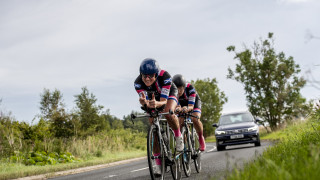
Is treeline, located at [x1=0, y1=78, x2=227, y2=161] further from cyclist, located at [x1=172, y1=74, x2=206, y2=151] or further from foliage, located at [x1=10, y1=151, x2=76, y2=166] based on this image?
cyclist, located at [x1=172, y1=74, x2=206, y2=151]

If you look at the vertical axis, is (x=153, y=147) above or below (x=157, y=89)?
below

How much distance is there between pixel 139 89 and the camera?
6285 mm

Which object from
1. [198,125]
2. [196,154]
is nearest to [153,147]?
[196,154]

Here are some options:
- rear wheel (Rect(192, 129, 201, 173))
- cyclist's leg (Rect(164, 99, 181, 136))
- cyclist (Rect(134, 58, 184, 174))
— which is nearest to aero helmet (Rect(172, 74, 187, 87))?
rear wheel (Rect(192, 129, 201, 173))

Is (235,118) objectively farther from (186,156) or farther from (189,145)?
(186,156)

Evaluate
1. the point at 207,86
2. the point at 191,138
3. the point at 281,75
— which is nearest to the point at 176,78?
the point at 191,138

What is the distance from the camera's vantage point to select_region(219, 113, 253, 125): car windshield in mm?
17625

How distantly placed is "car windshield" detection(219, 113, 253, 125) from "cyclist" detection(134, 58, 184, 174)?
1123cm

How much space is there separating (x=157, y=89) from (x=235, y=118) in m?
12.1

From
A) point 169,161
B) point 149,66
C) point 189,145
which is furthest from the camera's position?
point 189,145

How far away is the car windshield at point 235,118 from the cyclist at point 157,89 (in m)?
Answer: 11.2

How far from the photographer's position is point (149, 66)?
594cm

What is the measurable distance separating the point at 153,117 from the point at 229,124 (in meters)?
11.9

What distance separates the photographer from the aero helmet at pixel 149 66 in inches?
234
